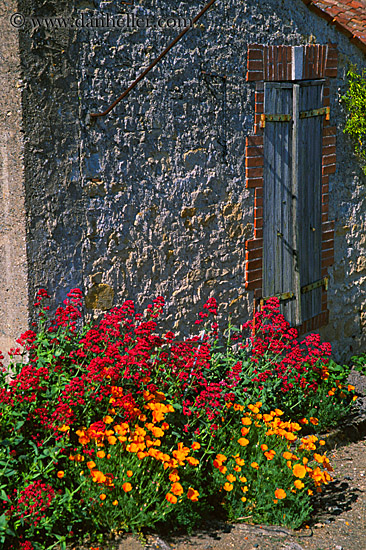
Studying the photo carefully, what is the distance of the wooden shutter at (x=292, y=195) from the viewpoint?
16.6ft

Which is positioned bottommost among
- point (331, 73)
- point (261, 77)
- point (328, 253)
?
point (328, 253)

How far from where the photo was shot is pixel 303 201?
17.7 feet

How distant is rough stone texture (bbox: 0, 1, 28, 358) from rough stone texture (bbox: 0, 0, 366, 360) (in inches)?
2.0

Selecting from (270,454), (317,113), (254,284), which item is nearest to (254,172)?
(254,284)

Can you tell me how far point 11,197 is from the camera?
359 cm

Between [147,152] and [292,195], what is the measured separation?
5.25ft

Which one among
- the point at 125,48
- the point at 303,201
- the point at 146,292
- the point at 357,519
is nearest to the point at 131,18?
the point at 125,48

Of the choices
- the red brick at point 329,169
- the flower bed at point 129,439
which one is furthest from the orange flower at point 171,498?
the red brick at point 329,169

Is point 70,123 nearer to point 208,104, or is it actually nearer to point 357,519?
point 208,104

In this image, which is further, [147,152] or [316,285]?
[316,285]

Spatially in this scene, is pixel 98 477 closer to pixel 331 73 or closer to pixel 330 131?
pixel 330 131

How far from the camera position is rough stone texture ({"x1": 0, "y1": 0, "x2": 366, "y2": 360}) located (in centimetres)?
363

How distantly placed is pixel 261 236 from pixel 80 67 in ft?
6.54

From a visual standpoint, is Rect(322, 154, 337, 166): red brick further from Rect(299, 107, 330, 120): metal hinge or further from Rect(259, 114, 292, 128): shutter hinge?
Rect(259, 114, 292, 128): shutter hinge
